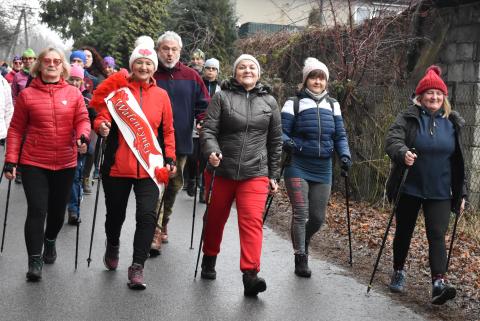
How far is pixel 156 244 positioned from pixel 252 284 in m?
1.77

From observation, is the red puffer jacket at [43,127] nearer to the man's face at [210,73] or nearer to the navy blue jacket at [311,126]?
the navy blue jacket at [311,126]

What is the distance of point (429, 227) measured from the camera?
6547 millimetres

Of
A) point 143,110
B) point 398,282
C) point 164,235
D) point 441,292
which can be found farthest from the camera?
point 164,235

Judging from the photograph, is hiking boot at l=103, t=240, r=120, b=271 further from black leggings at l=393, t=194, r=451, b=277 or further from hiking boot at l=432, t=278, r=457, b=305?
hiking boot at l=432, t=278, r=457, b=305

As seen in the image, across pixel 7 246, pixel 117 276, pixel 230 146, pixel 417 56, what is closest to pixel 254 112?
pixel 230 146

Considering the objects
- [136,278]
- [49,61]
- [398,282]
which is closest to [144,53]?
[49,61]

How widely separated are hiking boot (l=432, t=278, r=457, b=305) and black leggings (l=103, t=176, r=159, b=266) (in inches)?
91.8

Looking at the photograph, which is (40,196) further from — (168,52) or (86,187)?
(86,187)

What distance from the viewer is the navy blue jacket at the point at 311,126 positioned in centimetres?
720

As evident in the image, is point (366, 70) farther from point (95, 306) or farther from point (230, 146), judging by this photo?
point (95, 306)

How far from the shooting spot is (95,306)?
228 inches

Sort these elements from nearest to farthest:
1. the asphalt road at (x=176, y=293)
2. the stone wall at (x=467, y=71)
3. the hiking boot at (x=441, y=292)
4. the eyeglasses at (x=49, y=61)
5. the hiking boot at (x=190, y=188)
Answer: the asphalt road at (x=176, y=293)
the hiking boot at (x=441, y=292)
the eyeglasses at (x=49, y=61)
the stone wall at (x=467, y=71)
the hiking boot at (x=190, y=188)

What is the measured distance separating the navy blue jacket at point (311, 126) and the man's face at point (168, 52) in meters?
1.18

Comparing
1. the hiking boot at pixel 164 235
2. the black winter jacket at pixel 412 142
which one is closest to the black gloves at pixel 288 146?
the black winter jacket at pixel 412 142
